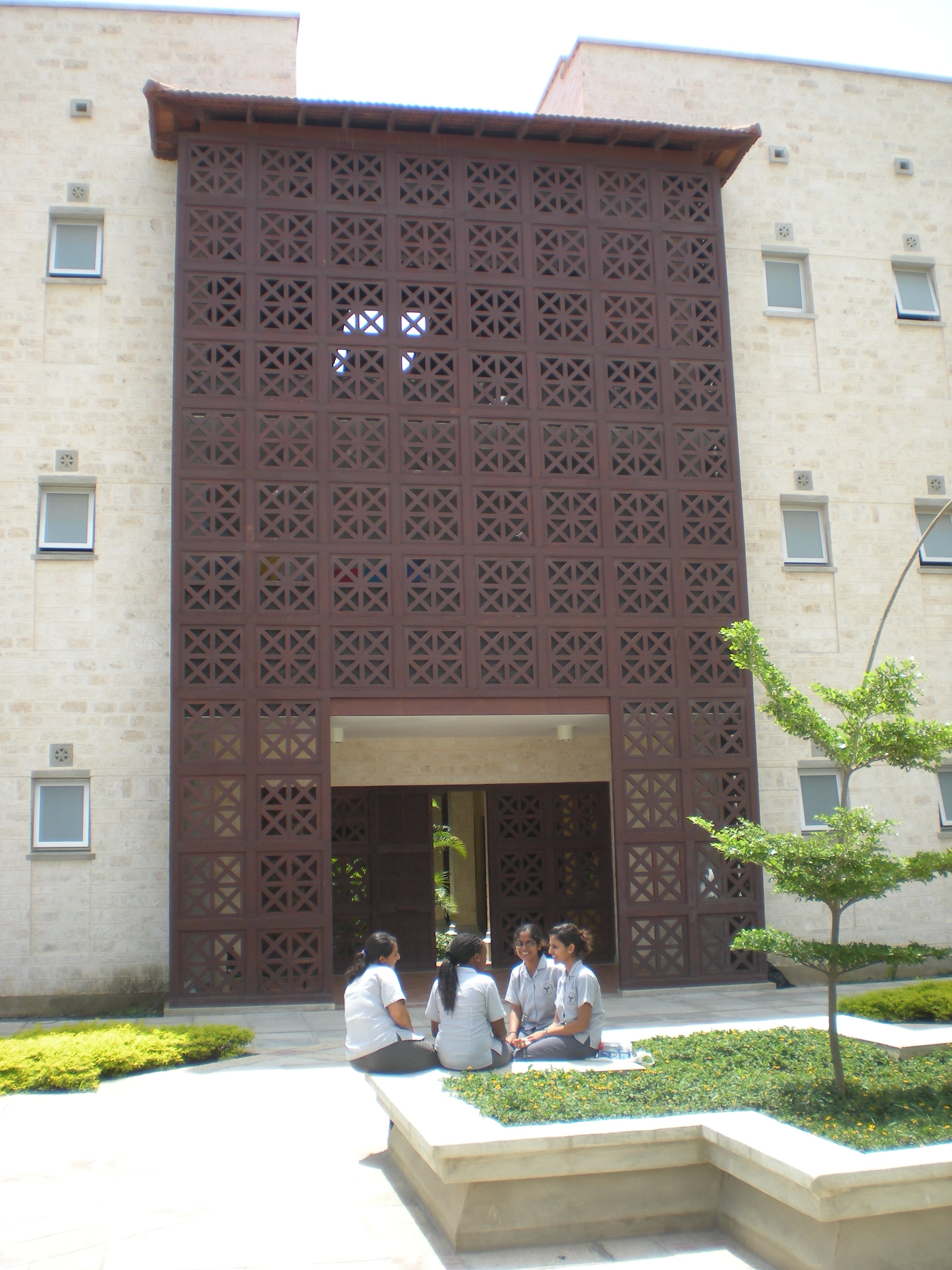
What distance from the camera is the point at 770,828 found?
14.0m

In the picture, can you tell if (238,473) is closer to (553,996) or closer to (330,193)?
(330,193)

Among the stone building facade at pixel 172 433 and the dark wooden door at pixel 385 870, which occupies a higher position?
the stone building facade at pixel 172 433

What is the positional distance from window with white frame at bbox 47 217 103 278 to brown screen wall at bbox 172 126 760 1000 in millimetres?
1588

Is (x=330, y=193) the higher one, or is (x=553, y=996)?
(x=330, y=193)

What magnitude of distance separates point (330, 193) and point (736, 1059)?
34.6 feet

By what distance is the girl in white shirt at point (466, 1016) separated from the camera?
7145mm

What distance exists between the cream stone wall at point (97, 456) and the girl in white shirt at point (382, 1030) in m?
5.99

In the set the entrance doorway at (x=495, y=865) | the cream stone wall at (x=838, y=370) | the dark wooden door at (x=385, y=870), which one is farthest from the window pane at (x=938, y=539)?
the dark wooden door at (x=385, y=870)

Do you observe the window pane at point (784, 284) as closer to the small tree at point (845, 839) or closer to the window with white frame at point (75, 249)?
the window with white frame at point (75, 249)

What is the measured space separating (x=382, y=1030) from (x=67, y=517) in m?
8.46

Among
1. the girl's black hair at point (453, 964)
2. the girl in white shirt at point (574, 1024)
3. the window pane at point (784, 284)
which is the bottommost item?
the girl in white shirt at point (574, 1024)

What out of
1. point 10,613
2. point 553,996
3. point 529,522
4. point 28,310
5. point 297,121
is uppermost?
point 297,121

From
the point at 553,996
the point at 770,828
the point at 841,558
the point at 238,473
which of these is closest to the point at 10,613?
the point at 238,473

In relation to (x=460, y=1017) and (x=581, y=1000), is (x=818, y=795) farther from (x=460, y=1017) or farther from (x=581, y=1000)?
(x=460, y=1017)
